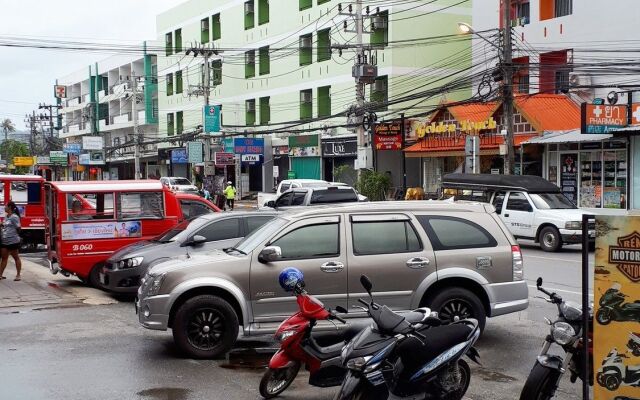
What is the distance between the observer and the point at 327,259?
838 centimetres

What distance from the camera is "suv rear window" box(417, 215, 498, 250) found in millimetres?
8742

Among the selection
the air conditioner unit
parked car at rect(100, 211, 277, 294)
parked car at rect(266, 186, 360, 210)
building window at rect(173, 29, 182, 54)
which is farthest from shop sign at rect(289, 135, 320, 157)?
parked car at rect(100, 211, 277, 294)

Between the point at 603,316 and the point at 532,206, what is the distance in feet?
52.7

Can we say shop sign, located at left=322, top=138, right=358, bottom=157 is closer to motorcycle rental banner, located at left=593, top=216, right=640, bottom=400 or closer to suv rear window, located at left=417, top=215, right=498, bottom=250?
suv rear window, located at left=417, top=215, right=498, bottom=250

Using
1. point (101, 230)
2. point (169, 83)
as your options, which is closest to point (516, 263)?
point (101, 230)

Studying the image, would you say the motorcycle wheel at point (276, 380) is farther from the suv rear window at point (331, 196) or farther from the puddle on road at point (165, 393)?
the suv rear window at point (331, 196)

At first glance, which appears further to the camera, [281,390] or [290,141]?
[290,141]

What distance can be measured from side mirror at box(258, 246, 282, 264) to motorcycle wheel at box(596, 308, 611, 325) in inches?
151

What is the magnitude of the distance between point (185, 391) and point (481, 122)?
1004 inches

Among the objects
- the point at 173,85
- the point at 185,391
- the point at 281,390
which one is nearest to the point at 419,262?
the point at 281,390

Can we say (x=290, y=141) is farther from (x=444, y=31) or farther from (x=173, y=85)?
(x=173, y=85)

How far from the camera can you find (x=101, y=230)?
46.8ft

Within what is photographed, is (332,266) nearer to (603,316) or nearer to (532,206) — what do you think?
(603,316)

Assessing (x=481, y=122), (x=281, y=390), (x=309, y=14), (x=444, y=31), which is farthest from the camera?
(x=309, y=14)
